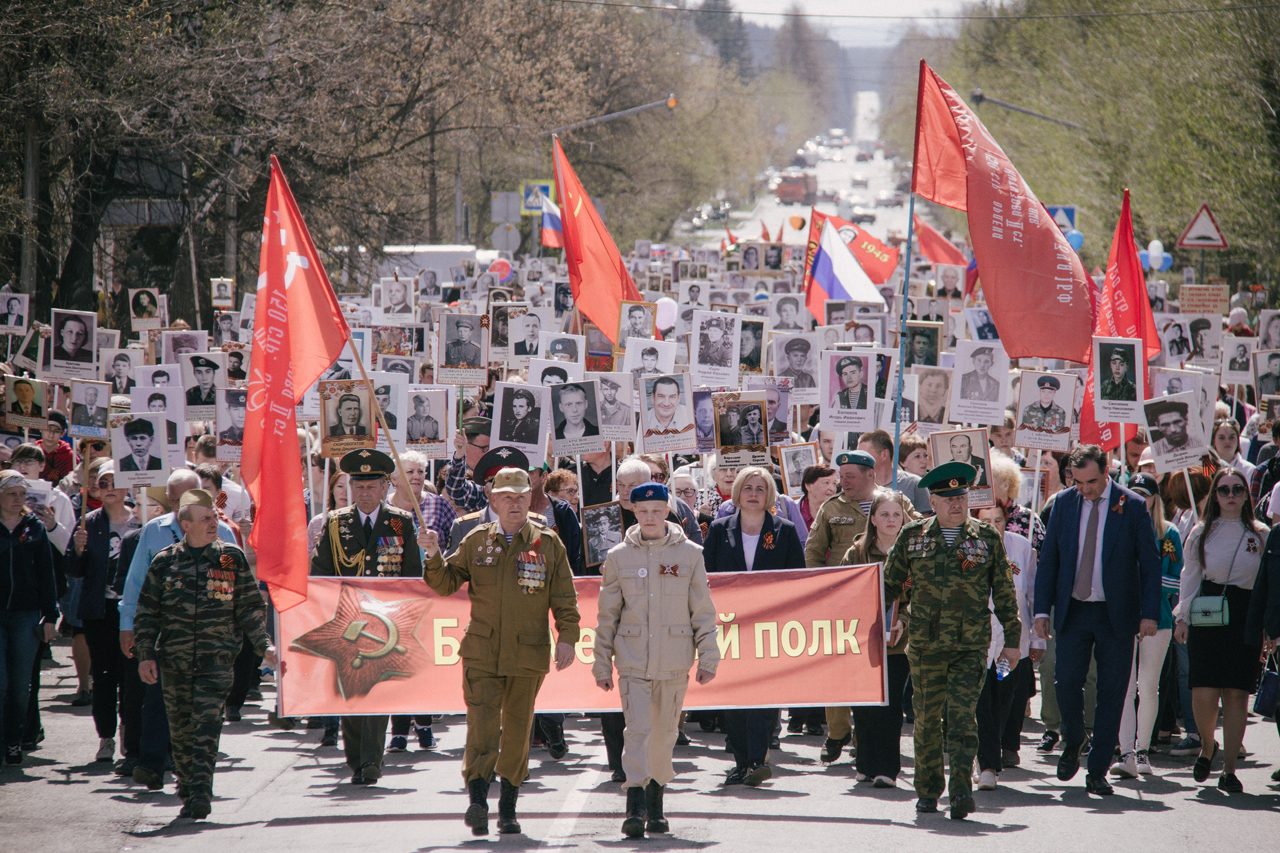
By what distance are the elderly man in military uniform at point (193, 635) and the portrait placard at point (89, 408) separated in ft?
17.7

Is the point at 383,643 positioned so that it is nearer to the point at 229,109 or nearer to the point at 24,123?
the point at 24,123

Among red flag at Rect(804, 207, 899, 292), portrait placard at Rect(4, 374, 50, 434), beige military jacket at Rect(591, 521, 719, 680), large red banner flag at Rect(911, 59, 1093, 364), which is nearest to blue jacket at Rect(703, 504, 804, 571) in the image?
beige military jacket at Rect(591, 521, 719, 680)

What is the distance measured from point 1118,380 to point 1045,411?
101cm

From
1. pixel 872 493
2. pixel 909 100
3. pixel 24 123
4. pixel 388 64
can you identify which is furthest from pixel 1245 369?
pixel 909 100

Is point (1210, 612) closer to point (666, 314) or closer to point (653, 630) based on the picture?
point (653, 630)

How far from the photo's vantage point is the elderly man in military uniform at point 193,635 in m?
8.87

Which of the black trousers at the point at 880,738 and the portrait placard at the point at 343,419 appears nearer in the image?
the black trousers at the point at 880,738

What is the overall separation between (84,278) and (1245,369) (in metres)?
15.4

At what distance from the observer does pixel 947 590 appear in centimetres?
879

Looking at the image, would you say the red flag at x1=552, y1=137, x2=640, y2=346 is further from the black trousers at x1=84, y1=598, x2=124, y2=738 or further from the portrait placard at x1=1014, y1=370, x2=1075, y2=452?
the black trousers at x1=84, y1=598, x2=124, y2=738

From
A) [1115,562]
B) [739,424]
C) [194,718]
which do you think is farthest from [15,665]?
[1115,562]

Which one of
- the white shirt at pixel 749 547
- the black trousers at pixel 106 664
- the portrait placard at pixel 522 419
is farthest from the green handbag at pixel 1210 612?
→ the black trousers at pixel 106 664

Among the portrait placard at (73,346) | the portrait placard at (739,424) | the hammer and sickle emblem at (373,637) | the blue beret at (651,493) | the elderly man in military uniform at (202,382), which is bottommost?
the hammer and sickle emblem at (373,637)

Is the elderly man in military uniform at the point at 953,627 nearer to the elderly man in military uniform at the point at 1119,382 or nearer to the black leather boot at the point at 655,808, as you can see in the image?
the black leather boot at the point at 655,808
